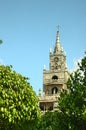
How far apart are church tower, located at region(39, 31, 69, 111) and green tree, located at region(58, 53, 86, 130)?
48.0 m

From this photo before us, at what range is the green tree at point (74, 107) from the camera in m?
31.1

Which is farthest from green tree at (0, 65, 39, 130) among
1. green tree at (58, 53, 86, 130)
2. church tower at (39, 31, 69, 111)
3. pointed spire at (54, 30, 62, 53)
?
pointed spire at (54, 30, 62, 53)

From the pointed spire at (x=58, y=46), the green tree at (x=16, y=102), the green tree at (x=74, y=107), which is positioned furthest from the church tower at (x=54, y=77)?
the green tree at (x=16, y=102)

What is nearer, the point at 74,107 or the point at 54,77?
the point at 74,107

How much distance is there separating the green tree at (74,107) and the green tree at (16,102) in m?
5.40

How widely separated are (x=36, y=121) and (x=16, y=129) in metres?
1.74

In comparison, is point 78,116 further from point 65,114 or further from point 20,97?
point 20,97

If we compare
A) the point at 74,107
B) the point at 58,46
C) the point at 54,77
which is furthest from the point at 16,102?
the point at 58,46

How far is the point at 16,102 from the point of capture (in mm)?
24875

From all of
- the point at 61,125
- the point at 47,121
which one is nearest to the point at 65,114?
the point at 61,125

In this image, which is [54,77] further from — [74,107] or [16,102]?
[16,102]

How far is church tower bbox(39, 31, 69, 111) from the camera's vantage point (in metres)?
81.4

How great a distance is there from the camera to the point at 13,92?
982 inches

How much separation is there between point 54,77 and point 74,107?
5808 centimetres
